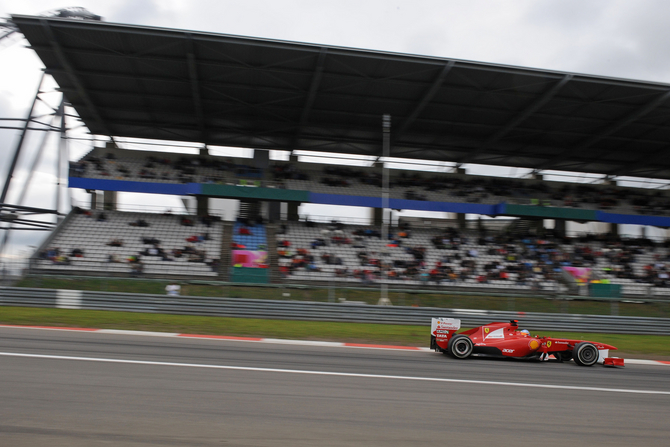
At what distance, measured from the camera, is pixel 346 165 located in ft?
98.6

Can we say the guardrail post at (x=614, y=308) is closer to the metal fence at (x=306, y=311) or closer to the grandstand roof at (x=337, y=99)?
the metal fence at (x=306, y=311)

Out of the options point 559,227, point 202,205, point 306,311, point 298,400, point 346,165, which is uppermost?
point 346,165

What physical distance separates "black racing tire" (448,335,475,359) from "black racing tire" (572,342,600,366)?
7.02ft

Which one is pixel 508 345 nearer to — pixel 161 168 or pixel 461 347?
pixel 461 347

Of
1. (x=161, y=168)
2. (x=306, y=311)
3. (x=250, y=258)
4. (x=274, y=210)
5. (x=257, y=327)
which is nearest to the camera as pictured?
(x=257, y=327)

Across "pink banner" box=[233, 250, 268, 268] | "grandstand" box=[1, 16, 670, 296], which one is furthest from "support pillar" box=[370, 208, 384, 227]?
"pink banner" box=[233, 250, 268, 268]

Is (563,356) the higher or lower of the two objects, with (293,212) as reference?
lower

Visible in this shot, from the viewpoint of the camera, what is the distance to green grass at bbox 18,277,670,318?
47.8 feet

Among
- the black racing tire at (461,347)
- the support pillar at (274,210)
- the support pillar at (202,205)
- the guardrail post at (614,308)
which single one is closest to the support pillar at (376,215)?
the support pillar at (274,210)

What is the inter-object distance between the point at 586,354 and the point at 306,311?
7.86m

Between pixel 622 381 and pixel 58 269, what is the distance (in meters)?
17.8

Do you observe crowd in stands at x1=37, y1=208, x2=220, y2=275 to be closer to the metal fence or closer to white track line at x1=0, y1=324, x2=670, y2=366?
the metal fence

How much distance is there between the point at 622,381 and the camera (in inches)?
319

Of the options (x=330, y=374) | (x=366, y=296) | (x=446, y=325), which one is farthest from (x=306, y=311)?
(x=330, y=374)
